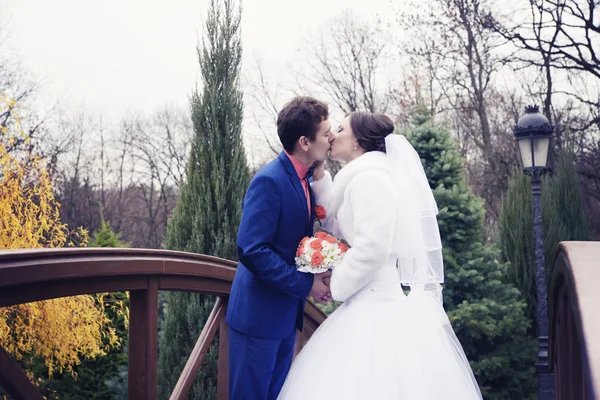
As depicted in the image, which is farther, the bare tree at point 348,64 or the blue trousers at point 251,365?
the bare tree at point 348,64

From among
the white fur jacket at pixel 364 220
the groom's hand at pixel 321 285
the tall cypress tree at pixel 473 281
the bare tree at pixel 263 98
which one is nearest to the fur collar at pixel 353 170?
the white fur jacket at pixel 364 220

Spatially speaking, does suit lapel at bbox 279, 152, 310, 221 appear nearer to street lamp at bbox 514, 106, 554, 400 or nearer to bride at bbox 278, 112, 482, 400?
bride at bbox 278, 112, 482, 400

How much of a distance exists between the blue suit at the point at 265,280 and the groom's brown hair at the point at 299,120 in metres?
0.10

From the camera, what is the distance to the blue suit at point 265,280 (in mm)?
2621

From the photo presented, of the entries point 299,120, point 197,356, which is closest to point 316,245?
point 299,120

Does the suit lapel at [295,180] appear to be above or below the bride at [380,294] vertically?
above

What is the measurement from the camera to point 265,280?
2.63 metres

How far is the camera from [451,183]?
723cm

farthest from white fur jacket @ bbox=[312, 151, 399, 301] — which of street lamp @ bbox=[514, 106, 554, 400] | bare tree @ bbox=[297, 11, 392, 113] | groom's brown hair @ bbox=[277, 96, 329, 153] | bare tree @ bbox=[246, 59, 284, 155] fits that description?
bare tree @ bbox=[246, 59, 284, 155]

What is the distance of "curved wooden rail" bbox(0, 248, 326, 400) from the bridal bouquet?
52 centimetres

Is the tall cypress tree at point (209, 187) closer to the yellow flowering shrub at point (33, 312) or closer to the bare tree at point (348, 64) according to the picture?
the yellow flowering shrub at point (33, 312)

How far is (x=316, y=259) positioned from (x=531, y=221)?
26.6ft

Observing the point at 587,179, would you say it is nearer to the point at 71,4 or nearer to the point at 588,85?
the point at 588,85

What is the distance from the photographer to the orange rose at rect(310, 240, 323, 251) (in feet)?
8.89
